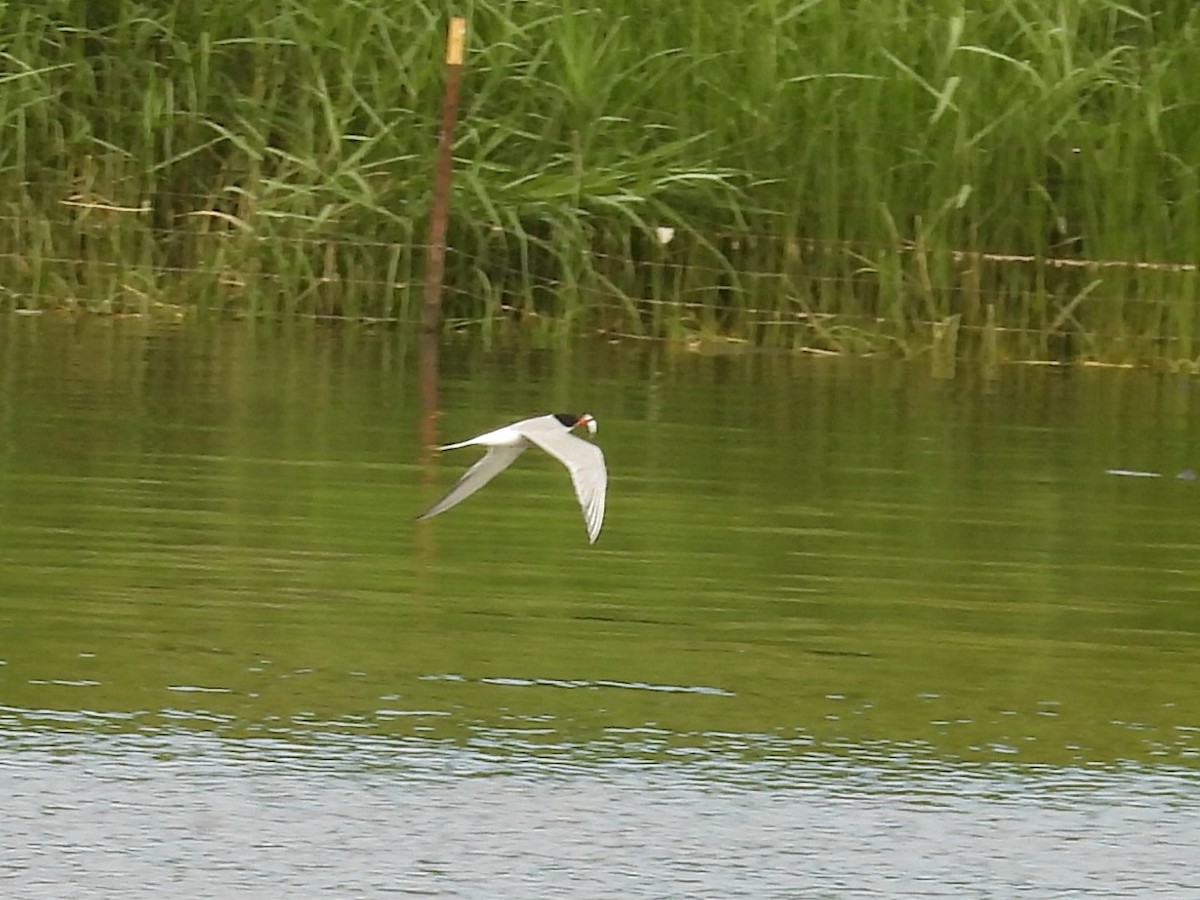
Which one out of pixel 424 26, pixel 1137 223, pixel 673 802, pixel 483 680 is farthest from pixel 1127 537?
pixel 424 26

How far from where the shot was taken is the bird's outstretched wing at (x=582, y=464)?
693 cm

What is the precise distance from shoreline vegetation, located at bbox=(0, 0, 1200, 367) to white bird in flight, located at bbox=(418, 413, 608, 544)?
536 cm

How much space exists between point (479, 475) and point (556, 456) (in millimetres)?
378

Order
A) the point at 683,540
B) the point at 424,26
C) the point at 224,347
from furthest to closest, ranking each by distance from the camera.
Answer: the point at 424,26
the point at 224,347
the point at 683,540

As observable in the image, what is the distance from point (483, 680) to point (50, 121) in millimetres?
7946

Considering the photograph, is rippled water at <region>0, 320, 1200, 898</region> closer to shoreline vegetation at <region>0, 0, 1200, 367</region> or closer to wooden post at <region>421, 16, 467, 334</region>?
wooden post at <region>421, 16, 467, 334</region>

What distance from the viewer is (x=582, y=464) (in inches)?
283

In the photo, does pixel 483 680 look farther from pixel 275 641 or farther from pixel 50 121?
pixel 50 121

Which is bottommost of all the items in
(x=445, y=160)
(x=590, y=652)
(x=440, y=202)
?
(x=590, y=652)

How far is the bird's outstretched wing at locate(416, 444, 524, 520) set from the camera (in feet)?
24.0

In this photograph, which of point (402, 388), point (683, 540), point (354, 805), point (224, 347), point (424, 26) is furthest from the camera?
point (424, 26)

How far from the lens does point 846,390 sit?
11773mm

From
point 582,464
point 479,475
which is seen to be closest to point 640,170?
point 479,475

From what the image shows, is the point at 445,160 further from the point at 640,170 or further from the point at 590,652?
the point at 590,652
